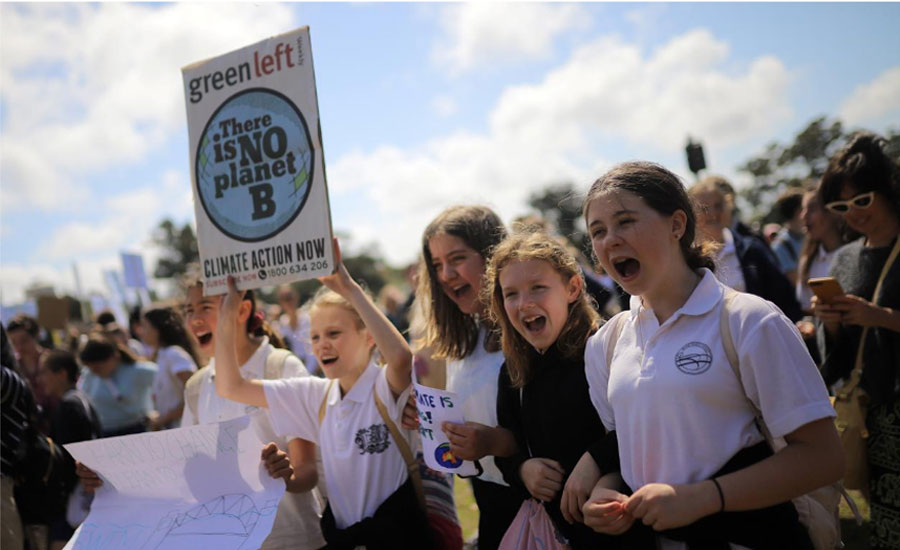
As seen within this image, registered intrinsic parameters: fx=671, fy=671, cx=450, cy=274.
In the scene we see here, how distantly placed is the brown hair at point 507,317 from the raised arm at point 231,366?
126 cm

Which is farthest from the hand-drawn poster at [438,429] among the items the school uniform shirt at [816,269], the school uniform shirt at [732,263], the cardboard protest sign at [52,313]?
the cardboard protest sign at [52,313]

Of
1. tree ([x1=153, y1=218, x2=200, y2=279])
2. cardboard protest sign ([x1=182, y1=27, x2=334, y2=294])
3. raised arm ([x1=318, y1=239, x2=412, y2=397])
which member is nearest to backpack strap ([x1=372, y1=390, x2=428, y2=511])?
raised arm ([x1=318, y1=239, x2=412, y2=397])

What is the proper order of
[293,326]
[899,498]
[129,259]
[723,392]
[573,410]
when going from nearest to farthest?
[723,392]
[573,410]
[899,498]
[293,326]
[129,259]

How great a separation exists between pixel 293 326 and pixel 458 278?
7647mm

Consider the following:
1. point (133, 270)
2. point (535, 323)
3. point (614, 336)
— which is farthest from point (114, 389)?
point (133, 270)

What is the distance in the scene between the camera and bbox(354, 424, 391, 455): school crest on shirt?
10.0ft

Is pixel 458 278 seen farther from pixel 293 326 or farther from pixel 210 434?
pixel 293 326

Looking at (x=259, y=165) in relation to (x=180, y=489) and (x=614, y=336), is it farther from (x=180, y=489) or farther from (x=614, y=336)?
(x=614, y=336)

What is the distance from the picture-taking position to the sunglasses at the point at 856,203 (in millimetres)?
3266

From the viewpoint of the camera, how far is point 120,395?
22.2ft

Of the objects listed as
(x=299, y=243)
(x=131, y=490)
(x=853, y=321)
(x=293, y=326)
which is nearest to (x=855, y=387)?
(x=853, y=321)

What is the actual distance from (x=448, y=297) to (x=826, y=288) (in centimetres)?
169

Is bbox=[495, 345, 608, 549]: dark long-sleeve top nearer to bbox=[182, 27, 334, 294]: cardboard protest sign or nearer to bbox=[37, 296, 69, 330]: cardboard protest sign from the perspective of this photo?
bbox=[182, 27, 334, 294]: cardboard protest sign

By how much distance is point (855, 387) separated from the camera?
321cm
